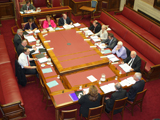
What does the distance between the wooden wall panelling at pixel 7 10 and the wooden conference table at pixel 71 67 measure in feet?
12.8

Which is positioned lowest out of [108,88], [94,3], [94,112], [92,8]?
[94,112]

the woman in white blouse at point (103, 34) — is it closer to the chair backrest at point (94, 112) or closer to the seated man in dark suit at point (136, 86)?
the seated man in dark suit at point (136, 86)

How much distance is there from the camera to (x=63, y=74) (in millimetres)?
5496

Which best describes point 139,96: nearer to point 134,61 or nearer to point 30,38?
point 134,61

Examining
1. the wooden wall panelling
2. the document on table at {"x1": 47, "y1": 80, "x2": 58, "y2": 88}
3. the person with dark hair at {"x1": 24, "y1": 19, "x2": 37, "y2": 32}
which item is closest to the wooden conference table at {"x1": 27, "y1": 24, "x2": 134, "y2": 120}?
the document on table at {"x1": 47, "y1": 80, "x2": 58, "y2": 88}

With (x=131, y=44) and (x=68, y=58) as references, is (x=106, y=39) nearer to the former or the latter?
(x=131, y=44)

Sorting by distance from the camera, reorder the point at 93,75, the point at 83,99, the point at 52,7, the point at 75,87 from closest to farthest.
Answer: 1. the point at 83,99
2. the point at 75,87
3. the point at 93,75
4. the point at 52,7

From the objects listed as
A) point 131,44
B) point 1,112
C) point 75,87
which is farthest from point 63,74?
point 131,44

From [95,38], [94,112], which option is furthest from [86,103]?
[95,38]

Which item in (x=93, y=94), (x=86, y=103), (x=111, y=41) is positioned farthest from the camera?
(x=111, y=41)

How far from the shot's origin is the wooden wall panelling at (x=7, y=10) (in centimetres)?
976

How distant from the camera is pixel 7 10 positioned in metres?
9.98

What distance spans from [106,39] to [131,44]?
113 centimetres

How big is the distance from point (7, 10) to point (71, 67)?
632 cm
